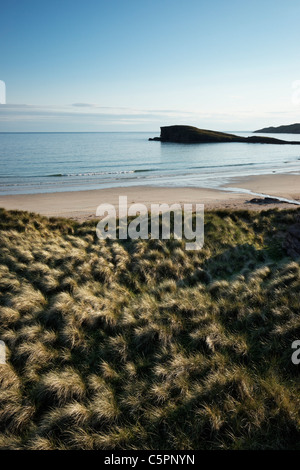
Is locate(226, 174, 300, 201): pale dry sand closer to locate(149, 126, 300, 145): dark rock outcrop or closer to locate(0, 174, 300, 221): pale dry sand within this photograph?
locate(0, 174, 300, 221): pale dry sand

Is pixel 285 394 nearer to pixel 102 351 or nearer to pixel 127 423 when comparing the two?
pixel 127 423

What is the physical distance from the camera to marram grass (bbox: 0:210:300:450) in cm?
475

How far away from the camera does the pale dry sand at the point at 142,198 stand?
25.4 metres

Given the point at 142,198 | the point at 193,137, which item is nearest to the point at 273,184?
the point at 142,198

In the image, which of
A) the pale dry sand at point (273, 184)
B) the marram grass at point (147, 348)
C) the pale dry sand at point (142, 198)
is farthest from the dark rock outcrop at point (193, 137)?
the marram grass at point (147, 348)

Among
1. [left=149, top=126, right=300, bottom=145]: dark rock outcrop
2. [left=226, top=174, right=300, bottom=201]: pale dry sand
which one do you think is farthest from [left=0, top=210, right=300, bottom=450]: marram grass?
[left=149, top=126, right=300, bottom=145]: dark rock outcrop

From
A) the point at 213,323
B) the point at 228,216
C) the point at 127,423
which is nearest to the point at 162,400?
the point at 127,423

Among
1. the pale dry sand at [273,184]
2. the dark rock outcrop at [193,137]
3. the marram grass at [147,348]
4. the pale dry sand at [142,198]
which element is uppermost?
the dark rock outcrop at [193,137]

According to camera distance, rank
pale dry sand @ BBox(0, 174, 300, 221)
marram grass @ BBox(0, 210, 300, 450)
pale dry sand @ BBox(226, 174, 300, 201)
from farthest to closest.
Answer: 1. pale dry sand @ BBox(226, 174, 300, 201)
2. pale dry sand @ BBox(0, 174, 300, 221)
3. marram grass @ BBox(0, 210, 300, 450)

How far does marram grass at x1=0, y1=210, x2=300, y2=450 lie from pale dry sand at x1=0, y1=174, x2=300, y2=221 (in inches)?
477

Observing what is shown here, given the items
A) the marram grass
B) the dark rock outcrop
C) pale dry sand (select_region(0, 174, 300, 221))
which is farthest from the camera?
the dark rock outcrop

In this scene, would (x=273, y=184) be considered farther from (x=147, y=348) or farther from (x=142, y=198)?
(x=147, y=348)

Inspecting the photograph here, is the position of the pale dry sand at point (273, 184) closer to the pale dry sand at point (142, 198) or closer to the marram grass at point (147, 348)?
the pale dry sand at point (142, 198)

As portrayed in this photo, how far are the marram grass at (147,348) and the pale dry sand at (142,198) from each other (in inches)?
477
